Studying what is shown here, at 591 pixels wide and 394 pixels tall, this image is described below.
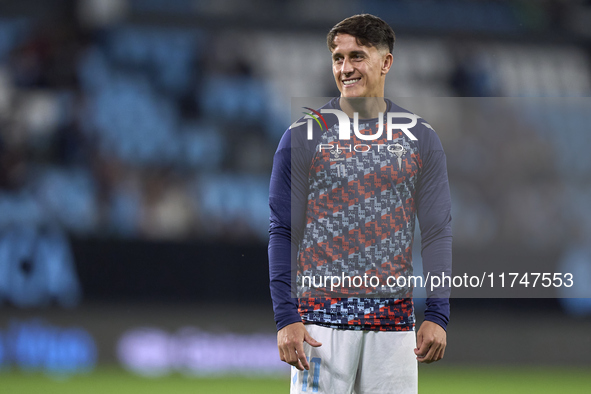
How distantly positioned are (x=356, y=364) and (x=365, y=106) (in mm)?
841

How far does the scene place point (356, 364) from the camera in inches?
98.6

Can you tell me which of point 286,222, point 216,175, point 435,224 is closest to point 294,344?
point 286,222

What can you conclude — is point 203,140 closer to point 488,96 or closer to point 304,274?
point 488,96

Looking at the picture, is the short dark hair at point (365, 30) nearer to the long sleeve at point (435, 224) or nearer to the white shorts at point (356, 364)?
the long sleeve at point (435, 224)

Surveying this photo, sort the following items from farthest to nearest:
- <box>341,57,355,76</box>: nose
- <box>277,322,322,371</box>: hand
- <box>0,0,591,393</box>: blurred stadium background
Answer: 1. <box>0,0,591,393</box>: blurred stadium background
2. <box>341,57,355,76</box>: nose
3. <box>277,322,322,371</box>: hand

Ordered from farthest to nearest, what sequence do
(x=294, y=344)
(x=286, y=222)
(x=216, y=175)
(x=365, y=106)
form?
(x=216, y=175), (x=365, y=106), (x=286, y=222), (x=294, y=344)

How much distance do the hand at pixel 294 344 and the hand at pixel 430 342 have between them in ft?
1.12

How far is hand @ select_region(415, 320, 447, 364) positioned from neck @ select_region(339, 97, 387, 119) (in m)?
0.71

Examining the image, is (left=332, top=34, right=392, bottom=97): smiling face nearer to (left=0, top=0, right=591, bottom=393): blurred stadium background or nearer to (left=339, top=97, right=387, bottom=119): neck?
(left=339, top=97, right=387, bottom=119): neck

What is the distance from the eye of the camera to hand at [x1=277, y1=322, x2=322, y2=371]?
2.43 m

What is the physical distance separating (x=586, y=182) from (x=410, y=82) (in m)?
2.46

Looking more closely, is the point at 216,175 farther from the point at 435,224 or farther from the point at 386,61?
the point at 435,224

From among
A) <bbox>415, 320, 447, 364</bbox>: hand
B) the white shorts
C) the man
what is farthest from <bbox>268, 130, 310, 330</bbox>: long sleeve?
<bbox>415, 320, 447, 364</bbox>: hand

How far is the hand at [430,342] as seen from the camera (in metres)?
2.45
